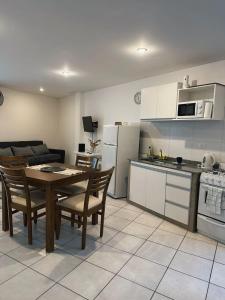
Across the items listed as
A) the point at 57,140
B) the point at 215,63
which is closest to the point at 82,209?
the point at 215,63

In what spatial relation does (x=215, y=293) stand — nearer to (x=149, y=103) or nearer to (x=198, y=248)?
(x=198, y=248)

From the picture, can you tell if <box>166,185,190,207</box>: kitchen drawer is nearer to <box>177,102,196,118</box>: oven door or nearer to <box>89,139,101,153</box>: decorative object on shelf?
<box>177,102,196,118</box>: oven door

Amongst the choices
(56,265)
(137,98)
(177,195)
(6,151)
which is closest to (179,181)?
(177,195)

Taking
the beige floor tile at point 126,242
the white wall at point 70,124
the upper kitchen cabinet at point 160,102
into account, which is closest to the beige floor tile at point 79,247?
the beige floor tile at point 126,242

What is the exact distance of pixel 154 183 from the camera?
3352 millimetres

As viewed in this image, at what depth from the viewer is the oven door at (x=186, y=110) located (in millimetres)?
3037

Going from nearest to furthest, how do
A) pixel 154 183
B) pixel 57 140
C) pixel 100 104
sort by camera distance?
pixel 154 183 < pixel 100 104 < pixel 57 140

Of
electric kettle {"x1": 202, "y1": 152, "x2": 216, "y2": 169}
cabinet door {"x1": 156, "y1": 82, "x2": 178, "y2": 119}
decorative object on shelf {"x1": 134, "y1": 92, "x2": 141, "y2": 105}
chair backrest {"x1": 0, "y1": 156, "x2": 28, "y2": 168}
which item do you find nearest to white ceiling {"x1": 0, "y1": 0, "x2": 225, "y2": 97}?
cabinet door {"x1": 156, "y1": 82, "x2": 178, "y2": 119}

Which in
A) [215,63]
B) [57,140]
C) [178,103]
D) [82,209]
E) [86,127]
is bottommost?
[82,209]

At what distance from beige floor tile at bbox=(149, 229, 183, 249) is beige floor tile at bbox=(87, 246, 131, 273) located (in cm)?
53

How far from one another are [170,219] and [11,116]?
16.3 ft

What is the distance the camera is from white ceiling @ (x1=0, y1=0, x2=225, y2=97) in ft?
6.22

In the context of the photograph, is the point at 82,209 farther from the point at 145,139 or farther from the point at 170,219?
the point at 145,139

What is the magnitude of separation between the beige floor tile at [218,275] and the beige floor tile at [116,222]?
3.94 feet
